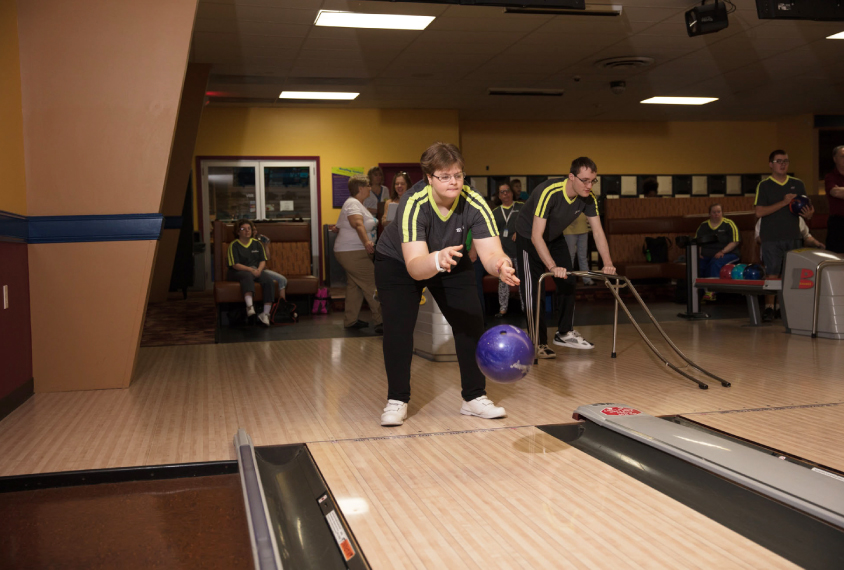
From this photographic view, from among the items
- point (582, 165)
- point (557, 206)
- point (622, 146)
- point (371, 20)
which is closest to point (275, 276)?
point (371, 20)

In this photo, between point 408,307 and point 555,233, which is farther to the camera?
point 555,233

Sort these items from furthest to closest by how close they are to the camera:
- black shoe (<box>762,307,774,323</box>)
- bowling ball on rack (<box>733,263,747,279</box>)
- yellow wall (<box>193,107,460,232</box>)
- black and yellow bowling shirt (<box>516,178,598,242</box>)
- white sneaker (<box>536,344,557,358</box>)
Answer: yellow wall (<box>193,107,460,232</box>), black shoe (<box>762,307,774,323</box>), bowling ball on rack (<box>733,263,747,279</box>), white sneaker (<box>536,344,557,358</box>), black and yellow bowling shirt (<box>516,178,598,242</box>)

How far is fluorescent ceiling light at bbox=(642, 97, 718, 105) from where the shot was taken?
35.6 feet

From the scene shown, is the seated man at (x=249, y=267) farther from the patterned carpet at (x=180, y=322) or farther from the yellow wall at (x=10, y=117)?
the yellow wall at (x=10, y=117)

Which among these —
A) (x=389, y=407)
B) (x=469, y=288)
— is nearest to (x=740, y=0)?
(x=469, y=288)

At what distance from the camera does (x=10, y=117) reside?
3869 millimetres

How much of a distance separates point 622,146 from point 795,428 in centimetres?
1047

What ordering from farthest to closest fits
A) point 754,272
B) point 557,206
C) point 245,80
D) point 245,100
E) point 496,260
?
point 245,100 < point 245,80 < point 754,272 < point 557,206 < point 496,260

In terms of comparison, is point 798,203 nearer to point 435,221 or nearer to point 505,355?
point 435,221

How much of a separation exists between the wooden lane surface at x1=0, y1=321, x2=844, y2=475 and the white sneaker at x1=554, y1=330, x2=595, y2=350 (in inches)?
5.1

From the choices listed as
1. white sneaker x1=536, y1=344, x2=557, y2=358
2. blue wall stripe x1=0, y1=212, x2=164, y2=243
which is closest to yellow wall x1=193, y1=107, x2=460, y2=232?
white sneaker x1=536, y1=344, x2=557, y2=358

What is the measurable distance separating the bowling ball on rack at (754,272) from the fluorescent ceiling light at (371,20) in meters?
3.68

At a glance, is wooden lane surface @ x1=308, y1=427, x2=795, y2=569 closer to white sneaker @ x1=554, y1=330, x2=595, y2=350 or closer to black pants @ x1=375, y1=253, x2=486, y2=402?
black pants @ x1=375, y1=253, x2=486, y2=402

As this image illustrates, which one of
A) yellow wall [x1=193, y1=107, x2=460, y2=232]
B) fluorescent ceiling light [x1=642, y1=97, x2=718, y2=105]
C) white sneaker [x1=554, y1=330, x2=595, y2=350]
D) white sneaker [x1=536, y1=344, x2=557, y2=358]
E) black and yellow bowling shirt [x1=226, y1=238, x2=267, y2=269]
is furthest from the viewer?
fluorescent ceiling light [x1=642, y1=97, x2=718, y2=105]
